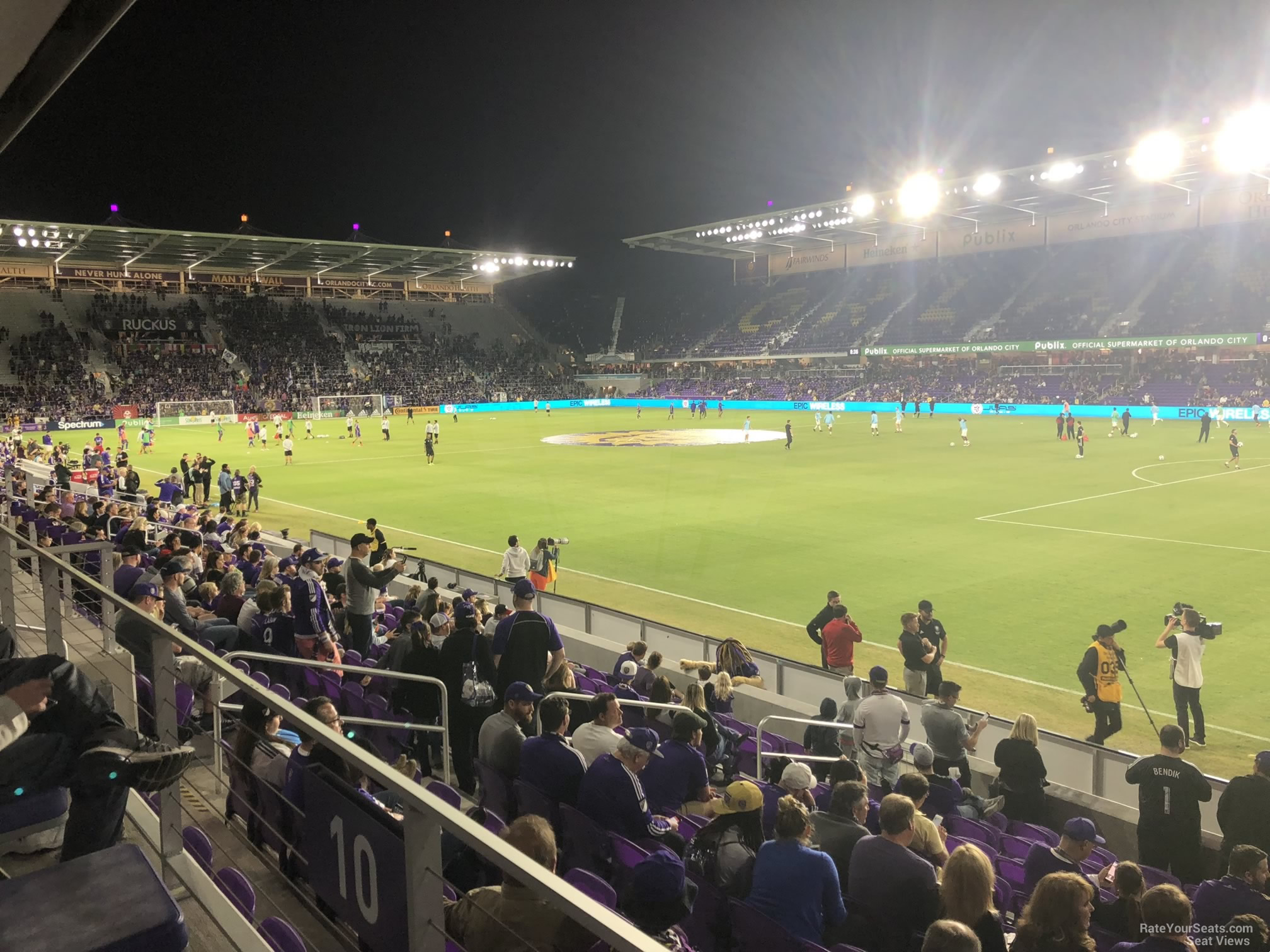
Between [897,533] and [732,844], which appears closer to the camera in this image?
[732,844]

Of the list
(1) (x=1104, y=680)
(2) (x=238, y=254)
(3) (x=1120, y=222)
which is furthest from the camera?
(3) (x=1120, y=222)

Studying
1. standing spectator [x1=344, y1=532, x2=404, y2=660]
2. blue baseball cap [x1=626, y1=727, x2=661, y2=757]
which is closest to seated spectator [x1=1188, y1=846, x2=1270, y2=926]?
blue baseball cap [x1=626, y1=727, x2=661, y2=757]

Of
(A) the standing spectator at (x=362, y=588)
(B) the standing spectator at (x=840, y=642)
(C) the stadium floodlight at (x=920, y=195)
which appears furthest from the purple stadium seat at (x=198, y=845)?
(C) the stadium floodlight at (x=920, y=195)

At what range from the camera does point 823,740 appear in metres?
9.56

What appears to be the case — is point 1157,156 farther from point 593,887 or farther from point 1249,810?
point 593,887

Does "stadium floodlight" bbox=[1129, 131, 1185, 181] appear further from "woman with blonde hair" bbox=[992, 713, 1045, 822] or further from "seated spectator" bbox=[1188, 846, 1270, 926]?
"seated spectator" bbox=[1188, 846, 1270, 926]

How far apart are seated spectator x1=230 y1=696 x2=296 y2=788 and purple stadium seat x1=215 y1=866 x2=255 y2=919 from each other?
3.51 ft

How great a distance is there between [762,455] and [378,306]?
64.2m

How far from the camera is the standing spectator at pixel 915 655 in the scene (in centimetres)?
1128

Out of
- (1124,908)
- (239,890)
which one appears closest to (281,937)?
(239,890)

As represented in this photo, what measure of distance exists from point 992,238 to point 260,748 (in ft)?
294

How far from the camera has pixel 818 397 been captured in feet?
262

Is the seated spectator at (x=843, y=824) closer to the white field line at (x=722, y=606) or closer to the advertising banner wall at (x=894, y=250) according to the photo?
the white field line at (x=722, y=606)

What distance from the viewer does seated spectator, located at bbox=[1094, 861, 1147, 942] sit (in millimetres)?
5090
